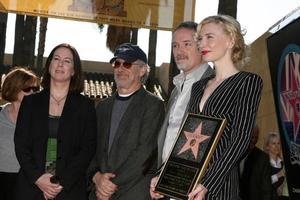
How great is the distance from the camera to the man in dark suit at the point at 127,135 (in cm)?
414

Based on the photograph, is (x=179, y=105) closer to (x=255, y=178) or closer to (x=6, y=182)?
(x=6, y=182)

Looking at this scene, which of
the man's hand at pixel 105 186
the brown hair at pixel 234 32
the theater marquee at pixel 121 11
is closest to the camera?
the brown hair at pixel 234 32

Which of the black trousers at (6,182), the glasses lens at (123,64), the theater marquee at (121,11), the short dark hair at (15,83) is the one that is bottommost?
the black trousers at (6,182)

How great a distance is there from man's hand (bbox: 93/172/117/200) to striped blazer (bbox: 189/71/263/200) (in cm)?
137

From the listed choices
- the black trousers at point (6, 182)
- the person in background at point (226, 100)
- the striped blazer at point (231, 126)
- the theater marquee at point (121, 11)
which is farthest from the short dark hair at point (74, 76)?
the theater marquee at point (121, 11)

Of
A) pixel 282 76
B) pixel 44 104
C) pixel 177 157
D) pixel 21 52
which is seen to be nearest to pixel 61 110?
pixel 44 104

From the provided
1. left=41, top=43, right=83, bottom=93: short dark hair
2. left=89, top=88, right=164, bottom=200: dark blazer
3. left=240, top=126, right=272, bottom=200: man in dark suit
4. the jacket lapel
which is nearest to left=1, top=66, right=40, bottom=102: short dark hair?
left=41, top=43, right=83, bottom=93: short dark hair

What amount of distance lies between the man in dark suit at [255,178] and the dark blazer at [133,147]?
72.1 inches

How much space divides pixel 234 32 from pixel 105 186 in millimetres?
1730

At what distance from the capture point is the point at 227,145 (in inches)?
112

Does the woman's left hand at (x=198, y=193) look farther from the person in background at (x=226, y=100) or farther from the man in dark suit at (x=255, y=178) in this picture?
the man in dark suit at (x=255, y=178)

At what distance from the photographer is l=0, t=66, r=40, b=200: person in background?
5012 millimetres

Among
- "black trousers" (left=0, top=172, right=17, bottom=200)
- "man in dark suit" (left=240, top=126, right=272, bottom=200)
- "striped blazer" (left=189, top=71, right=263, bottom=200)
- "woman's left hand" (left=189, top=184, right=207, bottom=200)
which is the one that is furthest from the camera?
"man in dark suit" (left=240, top=126, right=272, bottom=200)

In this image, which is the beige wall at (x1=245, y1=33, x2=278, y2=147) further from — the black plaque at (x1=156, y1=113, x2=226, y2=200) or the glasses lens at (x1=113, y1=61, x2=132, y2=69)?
the black plaque at (x1=156, y1=113, x2=226, y2=200)
